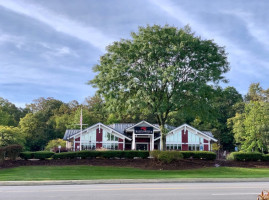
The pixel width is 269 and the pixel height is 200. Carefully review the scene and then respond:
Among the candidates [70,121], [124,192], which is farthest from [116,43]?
[70,121]

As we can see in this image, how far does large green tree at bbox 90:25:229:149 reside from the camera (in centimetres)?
2295

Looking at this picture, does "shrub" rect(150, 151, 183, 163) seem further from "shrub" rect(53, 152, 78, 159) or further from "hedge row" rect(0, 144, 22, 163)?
"hedge row" rect(0, 144, 22, 163)

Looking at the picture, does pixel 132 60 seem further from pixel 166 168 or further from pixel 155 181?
pixel 155 181

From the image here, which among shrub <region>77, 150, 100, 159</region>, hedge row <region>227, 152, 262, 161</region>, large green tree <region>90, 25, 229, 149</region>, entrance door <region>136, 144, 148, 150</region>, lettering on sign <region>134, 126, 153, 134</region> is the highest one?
large green tree <region>90, 25, 229, 149</region>

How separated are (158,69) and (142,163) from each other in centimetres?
854

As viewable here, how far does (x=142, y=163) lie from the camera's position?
24.8 m

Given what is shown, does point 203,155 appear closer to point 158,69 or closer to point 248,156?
point 248,156

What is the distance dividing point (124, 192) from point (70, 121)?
53.4 metres

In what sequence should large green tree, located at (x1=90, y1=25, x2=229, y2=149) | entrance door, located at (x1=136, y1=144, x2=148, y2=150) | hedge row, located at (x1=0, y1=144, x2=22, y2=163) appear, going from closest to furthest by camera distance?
large green tree, located at (x1=90, y1=25, x2=229, y2=149) → hedge row, located at (x1=0, y1=144, x2=22, y2=163) → entrance door, located at (x1=136, y1=144, x2=148, y2=150)

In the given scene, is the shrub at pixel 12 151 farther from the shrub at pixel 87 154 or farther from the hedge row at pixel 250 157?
the hedge row at pixel 250 157

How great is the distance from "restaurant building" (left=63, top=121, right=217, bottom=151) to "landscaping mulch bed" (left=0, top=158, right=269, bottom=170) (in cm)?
2220

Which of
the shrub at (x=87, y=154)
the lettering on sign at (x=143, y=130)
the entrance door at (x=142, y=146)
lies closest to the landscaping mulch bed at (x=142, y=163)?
the shrub at (x=87, y=154)

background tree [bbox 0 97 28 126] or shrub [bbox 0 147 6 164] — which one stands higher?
background tree [bbox 0 97 28 126]

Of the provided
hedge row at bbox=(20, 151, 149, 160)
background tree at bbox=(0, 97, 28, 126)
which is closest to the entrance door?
hedge row at bbox=(20, 151, 149, 160)
